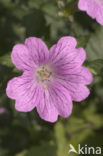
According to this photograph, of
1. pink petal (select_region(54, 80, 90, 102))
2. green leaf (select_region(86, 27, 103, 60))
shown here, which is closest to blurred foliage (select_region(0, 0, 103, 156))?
green leaf (select_region(86, 27, 103, 60))

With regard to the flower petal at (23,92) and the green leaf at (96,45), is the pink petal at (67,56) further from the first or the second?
the green leaf at (96,45)

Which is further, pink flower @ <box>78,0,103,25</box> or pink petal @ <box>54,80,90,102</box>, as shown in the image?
pink flower @ <box>78,0,103,25</box>

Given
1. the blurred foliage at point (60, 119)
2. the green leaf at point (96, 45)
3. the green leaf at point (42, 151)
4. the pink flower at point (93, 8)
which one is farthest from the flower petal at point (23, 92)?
the green leaf at point (42, 151)

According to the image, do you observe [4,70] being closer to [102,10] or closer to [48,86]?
[48,86]

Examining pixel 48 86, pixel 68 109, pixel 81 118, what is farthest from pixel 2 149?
pixel 68 109

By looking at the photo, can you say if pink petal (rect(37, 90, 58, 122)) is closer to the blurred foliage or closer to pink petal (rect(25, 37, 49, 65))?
pink petal (rect(25, 37, 49, 65))

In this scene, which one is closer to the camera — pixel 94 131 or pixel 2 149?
pixel 2 149

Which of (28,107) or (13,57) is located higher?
(13,57)
